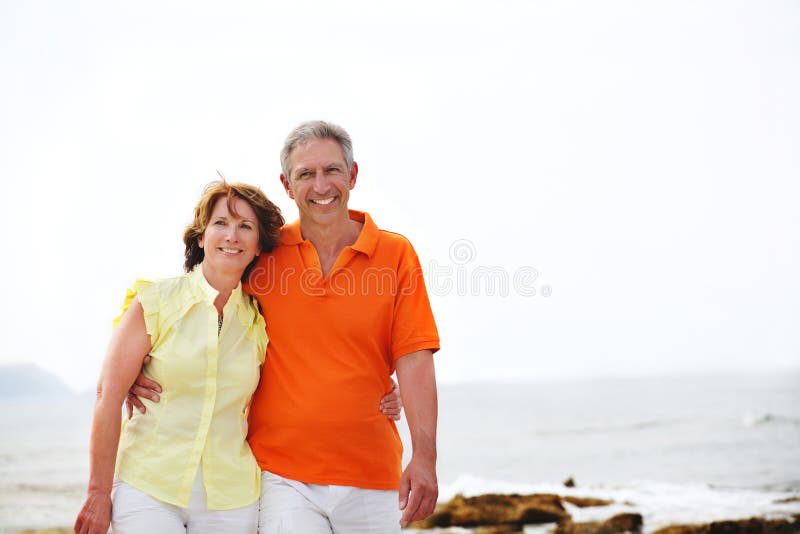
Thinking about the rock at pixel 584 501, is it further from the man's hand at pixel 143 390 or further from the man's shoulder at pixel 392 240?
the man's hand at pixel 143 390

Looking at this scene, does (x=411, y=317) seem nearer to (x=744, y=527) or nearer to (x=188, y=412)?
(x=188, y=412)

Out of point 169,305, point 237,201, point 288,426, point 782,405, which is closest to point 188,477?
point 288,426

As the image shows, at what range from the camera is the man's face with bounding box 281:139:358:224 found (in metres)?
2.74

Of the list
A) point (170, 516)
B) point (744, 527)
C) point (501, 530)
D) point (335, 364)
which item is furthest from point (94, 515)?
point (744, 527)

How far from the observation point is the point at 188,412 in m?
2.44

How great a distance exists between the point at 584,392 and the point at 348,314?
15925 millimetres

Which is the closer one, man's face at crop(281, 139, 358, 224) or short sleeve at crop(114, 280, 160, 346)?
short sleeve at crop(114, 280, 160, 346)

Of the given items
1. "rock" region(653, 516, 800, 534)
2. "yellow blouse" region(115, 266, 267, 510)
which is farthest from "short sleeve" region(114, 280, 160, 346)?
"rock" region(653, 516, 800, 534)

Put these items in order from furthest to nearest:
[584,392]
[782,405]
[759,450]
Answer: [584,392]
[782,405]
[759,450]

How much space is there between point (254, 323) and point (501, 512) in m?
4.93

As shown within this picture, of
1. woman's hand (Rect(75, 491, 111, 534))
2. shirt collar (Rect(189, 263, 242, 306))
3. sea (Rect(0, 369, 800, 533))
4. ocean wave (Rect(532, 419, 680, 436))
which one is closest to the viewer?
woman's hand (Rect(75, 491, 111, 534))

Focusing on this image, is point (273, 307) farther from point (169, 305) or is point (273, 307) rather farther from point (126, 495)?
point (126, 495)

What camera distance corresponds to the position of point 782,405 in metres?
15.1

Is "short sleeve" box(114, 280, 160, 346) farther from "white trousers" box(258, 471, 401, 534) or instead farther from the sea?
the sea
